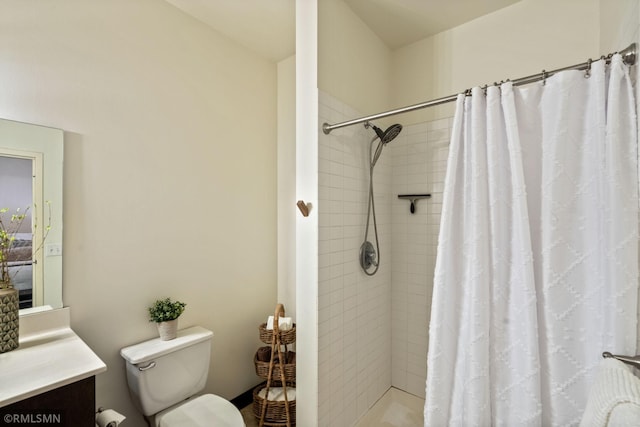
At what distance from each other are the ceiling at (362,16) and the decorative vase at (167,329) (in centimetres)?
189

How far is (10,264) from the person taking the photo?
1.29 m

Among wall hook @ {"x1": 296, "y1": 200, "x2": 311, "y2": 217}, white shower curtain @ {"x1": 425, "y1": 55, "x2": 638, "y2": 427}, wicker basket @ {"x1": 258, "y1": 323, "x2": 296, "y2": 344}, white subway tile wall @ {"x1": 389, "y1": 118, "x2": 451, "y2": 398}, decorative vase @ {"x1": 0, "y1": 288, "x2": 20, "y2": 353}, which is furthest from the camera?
white subway tile wall @ {"x1": 389, "y1": 118, "x2": 451, "y2": 398}

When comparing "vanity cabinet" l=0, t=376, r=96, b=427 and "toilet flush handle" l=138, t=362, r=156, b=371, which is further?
"toilet flush handle" l=138, t=362, r=156, b=371

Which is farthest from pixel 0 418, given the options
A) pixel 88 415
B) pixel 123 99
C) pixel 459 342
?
pixel 459 342

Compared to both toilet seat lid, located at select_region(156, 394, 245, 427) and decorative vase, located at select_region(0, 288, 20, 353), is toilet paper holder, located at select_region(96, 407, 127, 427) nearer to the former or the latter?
toilet seat lid, located at select_region(156, 394, 245, 427)

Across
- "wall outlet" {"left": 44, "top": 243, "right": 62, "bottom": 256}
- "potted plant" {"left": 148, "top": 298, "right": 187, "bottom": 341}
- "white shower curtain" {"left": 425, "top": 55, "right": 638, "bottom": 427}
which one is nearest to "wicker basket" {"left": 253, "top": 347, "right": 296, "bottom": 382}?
"potted plant" {"left": 148, "top": 298, "right": 187, "bottom": 341}

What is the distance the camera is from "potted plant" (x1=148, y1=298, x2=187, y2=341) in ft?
5.40

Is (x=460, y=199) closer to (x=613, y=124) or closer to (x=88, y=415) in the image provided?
(x=613, y=124)

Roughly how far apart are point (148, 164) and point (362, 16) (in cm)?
162

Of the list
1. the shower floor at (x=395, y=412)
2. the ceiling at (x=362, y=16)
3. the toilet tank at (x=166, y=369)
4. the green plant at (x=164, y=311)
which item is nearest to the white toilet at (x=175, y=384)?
the toilet tank at (x=166, y=369)

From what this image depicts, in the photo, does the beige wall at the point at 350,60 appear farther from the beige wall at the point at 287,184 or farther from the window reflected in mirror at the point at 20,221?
the window reflected in mirror at the point at 20,221

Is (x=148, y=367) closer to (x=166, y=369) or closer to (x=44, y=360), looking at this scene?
(x=166, y=369)

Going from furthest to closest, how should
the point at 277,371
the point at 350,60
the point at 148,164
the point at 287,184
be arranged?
the point at 287,184
the point at 277,371
the point at 350,60
the point at 148,164

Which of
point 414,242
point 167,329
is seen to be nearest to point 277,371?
point 167,329
